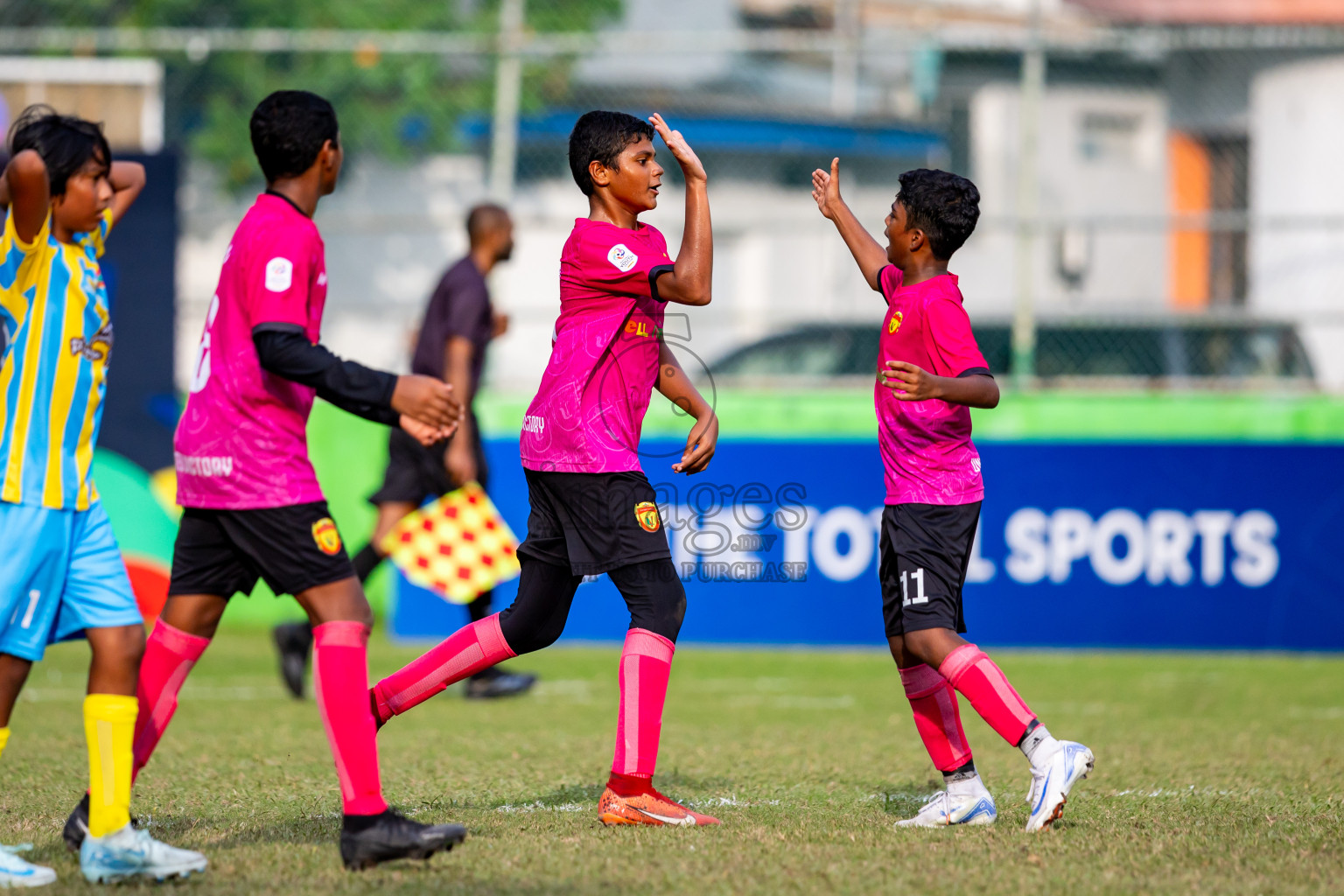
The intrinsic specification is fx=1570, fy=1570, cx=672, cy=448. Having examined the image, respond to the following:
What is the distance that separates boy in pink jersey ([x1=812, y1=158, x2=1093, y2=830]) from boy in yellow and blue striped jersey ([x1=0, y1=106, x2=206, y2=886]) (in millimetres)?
2015

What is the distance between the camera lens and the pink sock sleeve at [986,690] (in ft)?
14.1

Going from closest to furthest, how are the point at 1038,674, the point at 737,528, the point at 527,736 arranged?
the point at 527,736 < the point at 1038,674 < the point at 737,528

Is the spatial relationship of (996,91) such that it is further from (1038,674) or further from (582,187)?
(582,187)

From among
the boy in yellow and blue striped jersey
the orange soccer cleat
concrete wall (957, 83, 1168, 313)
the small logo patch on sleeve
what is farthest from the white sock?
concrete wall (957, 83, 1168, 313)

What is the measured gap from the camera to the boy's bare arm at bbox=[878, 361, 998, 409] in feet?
13.5

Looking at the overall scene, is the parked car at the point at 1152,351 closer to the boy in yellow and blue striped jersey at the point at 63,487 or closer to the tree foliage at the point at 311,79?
the tree foliage at the point at 311,79

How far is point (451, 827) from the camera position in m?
3.74

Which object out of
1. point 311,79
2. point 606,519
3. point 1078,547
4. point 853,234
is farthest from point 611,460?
point 311,79

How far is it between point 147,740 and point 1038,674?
578cm

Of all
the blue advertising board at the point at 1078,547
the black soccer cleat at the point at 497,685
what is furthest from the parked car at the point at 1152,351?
the black soccer cleat at the point at 497,685

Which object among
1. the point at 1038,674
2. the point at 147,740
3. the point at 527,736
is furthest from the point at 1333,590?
the point at 147,740

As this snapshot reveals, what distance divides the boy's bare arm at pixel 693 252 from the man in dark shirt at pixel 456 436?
331cm

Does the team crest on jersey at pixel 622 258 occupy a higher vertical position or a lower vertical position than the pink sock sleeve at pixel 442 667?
higher

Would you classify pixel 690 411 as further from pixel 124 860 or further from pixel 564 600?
pixel 124 860
